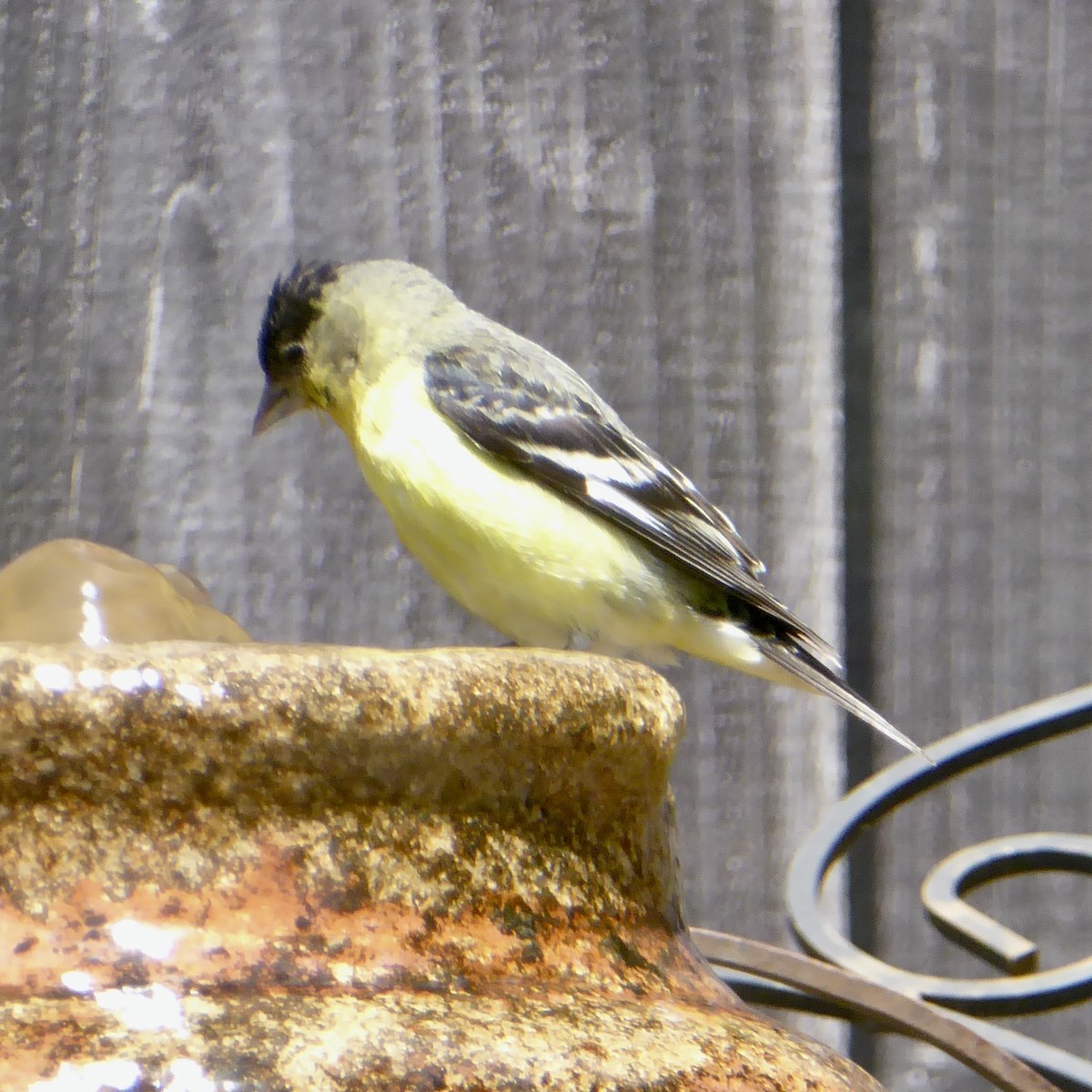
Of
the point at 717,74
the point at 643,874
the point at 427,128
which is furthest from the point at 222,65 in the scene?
the point at 643,874

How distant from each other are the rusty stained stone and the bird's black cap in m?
1.04

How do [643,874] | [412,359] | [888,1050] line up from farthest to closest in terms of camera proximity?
[412,359] < [888,1050] < [643,874]

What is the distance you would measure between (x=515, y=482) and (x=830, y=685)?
68 cm

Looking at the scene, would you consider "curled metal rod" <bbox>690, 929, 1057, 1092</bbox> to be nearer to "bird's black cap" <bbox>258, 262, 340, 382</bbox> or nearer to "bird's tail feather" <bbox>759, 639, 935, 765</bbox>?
"bird's tail feather" <bbox>759, 639, 935, 765</bbox>

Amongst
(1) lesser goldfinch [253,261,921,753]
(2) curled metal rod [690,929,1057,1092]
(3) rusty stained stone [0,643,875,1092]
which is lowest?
(2) curled metal rod [690,929,1057,1092]

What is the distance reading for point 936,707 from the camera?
174 cm

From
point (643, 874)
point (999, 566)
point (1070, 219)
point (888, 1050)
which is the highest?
point (1070, 219)

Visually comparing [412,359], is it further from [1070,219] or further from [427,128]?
[1070,219]

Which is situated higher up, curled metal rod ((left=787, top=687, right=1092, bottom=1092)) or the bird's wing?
the bird's wing

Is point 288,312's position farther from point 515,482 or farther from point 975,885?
point 975,885

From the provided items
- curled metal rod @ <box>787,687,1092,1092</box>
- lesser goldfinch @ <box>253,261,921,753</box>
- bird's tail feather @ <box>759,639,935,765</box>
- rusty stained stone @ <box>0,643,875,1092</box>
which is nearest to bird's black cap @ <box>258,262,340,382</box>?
lesser goldfinch @ <box>253,261,921,753</box>

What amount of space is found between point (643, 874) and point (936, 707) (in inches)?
33.0

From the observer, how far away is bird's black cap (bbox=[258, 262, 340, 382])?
6.06 feet

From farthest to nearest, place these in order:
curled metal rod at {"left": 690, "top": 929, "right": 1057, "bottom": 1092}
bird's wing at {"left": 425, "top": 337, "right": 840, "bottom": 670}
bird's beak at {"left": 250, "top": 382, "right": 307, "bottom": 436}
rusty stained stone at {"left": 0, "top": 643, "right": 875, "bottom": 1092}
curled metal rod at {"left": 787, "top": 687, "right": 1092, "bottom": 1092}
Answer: bird's wing at {"left": 425, "top": 337, "right": 840, "bottom": 670}
bird's beak at {"left": 250, "top": 382, "right": 307, "bottom": 436}
curled metal rod at {"left": 787, "top": 687, "right": 1092, "bottom": 1092}
curled metal rod at {"left": 690, "top": 929, "right": 1057, "bottom": 1092}
rusty stained stone at {"left": 0, "top": 643, "right": 875, "bottom": 1092}
